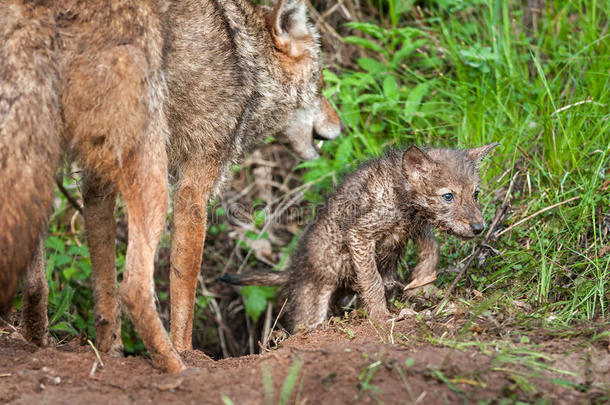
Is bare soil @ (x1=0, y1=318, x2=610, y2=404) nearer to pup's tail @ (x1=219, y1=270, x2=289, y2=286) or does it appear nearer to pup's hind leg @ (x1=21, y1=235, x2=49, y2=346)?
pup's hind leg @ (x1=21, y1=235, x2=49, y2=346)

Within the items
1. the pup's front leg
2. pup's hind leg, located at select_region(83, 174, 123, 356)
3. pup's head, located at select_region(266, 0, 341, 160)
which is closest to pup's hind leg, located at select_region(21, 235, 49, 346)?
pup's hind leg, located at select_region(83, 174, 123, 356)

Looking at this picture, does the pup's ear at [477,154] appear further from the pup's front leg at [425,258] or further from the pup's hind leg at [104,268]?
the pup's hind leg at [104,268]

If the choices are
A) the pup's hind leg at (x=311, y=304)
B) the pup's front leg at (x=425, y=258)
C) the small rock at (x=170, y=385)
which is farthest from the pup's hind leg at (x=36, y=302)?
the pup's front leg at (x=425, y=258)

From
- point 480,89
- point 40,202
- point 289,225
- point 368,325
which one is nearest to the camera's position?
point 40,202

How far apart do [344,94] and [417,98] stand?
2.43 feet

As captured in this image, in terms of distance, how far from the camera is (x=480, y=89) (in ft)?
20.2

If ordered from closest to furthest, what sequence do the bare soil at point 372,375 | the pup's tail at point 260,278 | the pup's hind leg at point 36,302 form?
the bare soil at point 372,375
the pup's hind leg at point 36,302
the pup's tail at point 260,278

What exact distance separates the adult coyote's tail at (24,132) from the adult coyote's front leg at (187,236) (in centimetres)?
117

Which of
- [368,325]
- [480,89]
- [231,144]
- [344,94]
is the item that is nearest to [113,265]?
[231,144]

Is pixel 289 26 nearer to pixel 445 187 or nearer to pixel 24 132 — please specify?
pixel 445 187

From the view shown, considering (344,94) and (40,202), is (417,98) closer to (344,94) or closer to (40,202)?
(344,94)

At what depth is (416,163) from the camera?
15.7 ft

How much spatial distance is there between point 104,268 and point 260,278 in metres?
1.29

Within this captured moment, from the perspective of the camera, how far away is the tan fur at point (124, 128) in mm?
3443
